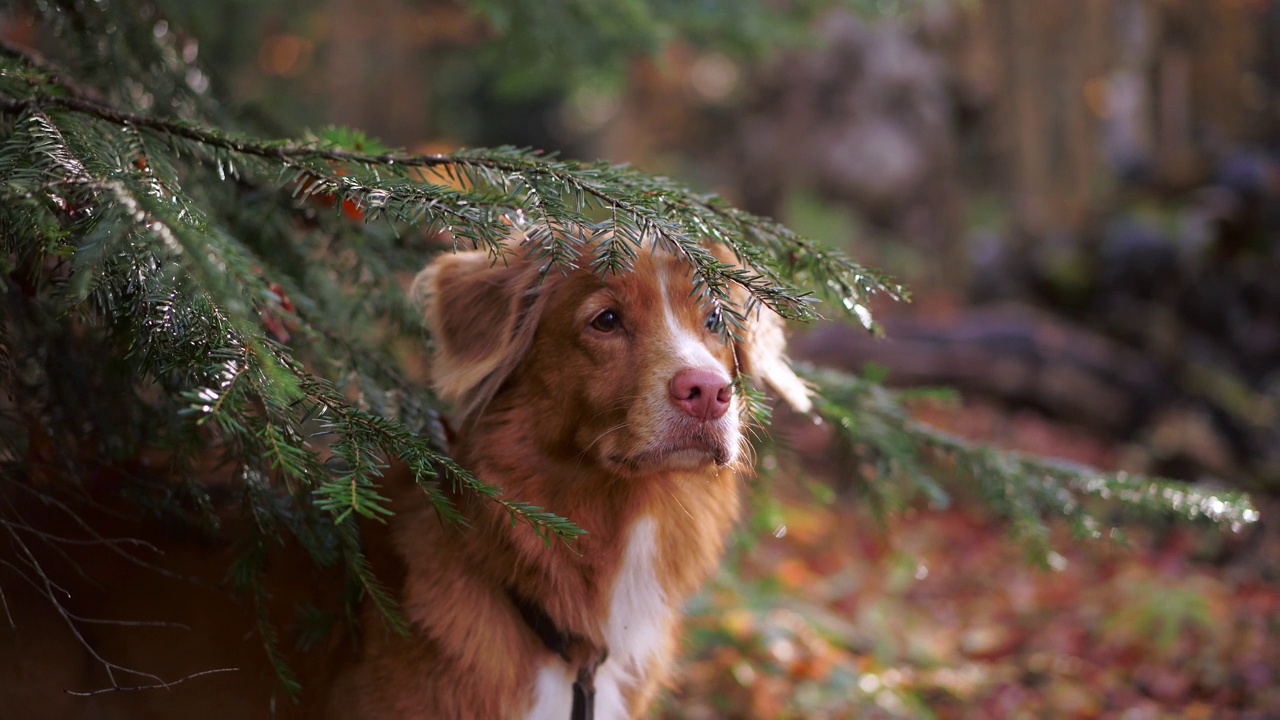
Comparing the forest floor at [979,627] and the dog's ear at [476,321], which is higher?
the forest floor at [979,627]

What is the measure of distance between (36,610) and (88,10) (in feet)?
6.41

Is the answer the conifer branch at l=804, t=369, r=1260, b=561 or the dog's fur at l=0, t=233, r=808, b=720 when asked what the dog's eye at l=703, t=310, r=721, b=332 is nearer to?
the dog's fur at l=0, t=233, r=808, b=720

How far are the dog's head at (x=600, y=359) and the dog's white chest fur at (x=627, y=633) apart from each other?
343 millimetres

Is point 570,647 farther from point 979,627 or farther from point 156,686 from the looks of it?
point 979,627

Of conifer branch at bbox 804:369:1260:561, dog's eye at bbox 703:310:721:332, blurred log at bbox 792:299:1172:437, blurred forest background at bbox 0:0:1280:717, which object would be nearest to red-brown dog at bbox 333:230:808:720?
dog's eye at bbox 703:310:721:332

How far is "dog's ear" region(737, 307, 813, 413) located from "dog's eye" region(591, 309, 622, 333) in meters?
0.43

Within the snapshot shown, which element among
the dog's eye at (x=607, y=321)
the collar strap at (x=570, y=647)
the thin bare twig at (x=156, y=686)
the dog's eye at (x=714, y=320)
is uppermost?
the dog's eye at (x=607, y=321)

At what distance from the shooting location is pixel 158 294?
6.32ft

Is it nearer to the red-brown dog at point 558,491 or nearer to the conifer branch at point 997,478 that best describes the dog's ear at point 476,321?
the red-brown dog at point 558,491

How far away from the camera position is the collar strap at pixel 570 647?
2680 millimetres

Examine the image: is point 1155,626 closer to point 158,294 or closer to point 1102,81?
point 158,294

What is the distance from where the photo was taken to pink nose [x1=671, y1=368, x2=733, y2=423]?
2.40m

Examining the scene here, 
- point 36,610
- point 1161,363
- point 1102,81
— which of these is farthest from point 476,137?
point 36,610

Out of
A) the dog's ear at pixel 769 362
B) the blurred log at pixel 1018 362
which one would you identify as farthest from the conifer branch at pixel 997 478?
the blurred log at pixel 1018 362
